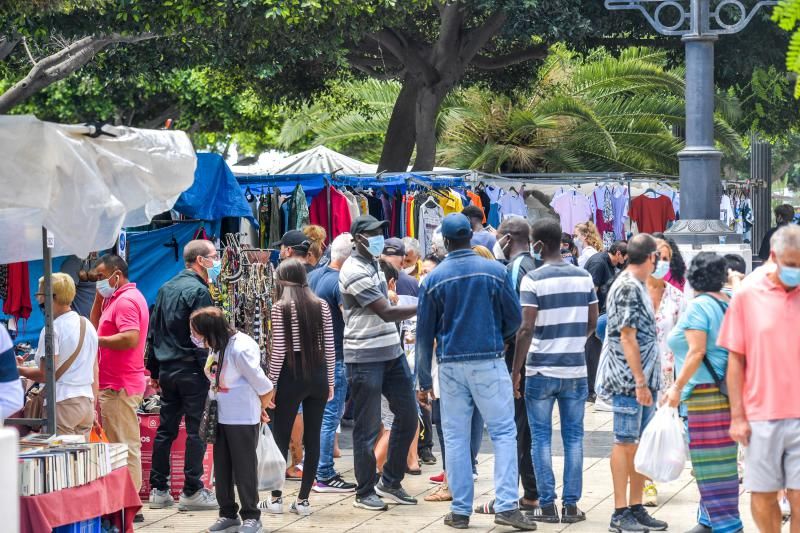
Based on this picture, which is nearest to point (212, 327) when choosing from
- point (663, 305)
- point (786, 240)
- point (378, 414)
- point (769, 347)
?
point (378, 414)

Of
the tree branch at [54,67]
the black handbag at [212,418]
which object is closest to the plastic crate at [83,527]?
the black handbag at [212,418]

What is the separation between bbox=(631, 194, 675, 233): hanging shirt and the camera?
63.4ft

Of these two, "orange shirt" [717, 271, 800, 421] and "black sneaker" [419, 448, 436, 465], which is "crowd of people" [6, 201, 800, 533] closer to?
"orange shirt" [717, 271, 800, 421]

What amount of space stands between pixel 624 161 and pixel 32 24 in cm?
1522

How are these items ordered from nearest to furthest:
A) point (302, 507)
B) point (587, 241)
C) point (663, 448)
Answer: point (663, 448) → point (302, 507) → point (587, 241)

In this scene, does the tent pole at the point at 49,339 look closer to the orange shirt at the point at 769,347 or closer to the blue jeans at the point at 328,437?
the blue jeans at the point at 328,437

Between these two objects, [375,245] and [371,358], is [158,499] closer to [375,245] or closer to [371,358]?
[371,358]

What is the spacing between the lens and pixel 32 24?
48.6 ft

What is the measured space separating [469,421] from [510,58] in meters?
13.7

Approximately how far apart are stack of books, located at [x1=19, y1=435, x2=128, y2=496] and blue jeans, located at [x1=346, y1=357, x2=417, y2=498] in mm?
2242

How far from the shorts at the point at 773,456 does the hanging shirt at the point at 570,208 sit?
38.7 ft

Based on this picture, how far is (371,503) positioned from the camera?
347 inches

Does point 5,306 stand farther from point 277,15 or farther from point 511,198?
point 511,198

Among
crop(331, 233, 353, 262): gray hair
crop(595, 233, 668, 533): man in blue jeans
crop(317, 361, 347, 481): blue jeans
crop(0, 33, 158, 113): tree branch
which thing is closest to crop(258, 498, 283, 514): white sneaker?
crop(317, 361, 347, 481): blue jeans
